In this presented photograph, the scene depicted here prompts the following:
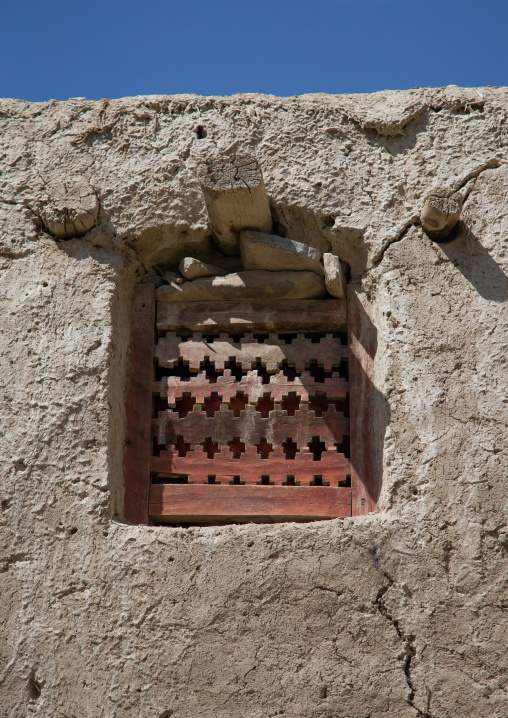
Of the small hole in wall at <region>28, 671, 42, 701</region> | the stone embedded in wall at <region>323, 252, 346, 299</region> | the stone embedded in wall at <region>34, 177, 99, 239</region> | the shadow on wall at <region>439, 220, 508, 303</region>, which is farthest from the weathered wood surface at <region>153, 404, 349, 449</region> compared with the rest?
the small hole in wall at <region>28, 671, 42, 701</region>

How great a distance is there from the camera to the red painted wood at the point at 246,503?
3447mm

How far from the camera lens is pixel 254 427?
3639 millimetres

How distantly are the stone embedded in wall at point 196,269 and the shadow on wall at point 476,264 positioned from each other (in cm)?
108

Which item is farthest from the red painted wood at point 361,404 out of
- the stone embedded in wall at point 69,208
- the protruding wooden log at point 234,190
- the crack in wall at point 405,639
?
the stone embedded in wall at point 69,208

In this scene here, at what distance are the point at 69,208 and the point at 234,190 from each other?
85 cm

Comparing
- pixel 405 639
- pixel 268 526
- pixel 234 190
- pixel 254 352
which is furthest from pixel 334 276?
pixel 405 639

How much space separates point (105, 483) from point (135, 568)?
0.38 m

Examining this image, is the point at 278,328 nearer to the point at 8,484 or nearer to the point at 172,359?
the point at 172,359

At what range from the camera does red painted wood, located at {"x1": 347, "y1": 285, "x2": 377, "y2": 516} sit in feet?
11.4

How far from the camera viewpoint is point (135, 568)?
3145mm

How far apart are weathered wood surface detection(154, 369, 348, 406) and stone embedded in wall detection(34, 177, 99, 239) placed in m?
0.85

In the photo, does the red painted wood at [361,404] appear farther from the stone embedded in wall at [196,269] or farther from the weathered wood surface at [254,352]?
the stone embedded in wall at [196,269]

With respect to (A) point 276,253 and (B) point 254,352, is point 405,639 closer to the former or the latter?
(B) point 254,352

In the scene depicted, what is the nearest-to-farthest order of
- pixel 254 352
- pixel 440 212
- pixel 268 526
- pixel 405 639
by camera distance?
pixel 405 639
pixel 268 526
pixel 440 212
pixel 254 352
